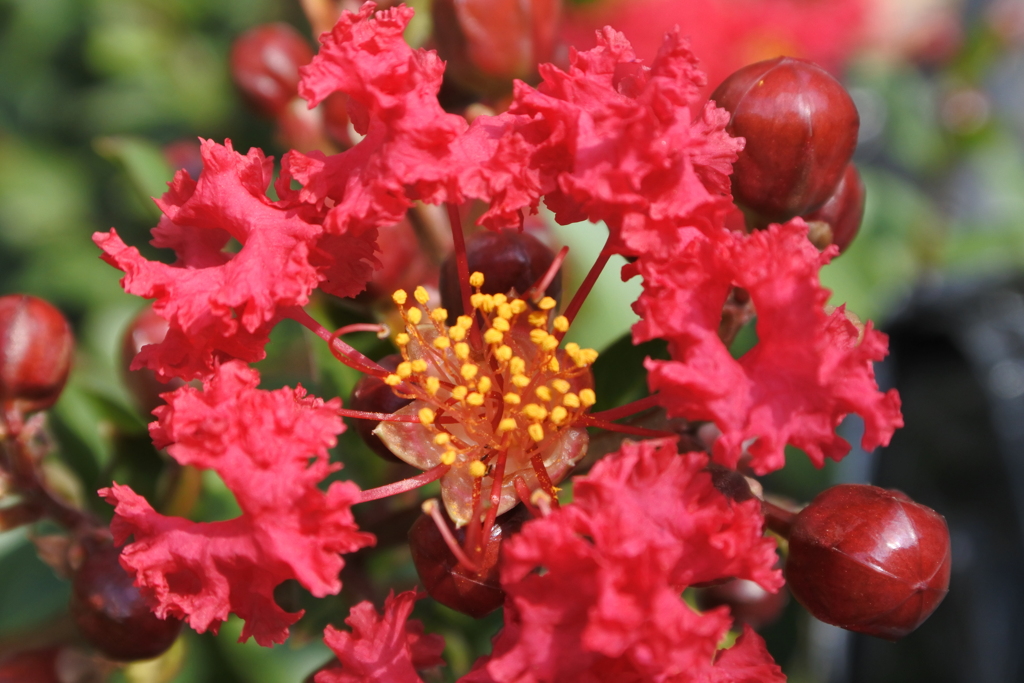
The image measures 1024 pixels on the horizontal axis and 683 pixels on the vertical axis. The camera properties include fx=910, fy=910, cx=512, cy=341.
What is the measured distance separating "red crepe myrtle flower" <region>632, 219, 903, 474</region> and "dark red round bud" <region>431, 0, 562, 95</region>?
472mm

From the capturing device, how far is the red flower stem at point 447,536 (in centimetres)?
80

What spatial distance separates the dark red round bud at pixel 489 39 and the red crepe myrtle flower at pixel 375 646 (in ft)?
2.17

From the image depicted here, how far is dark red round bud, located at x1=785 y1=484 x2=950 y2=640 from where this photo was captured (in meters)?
0.81

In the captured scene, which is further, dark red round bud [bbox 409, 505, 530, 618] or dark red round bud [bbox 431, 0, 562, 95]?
dark red round bud [bbox 431, 0, 562, 95]

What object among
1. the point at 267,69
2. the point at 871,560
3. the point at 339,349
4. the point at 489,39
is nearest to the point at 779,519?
the point at 871,560

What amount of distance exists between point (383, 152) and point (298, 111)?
2.53ft

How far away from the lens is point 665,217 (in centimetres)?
79

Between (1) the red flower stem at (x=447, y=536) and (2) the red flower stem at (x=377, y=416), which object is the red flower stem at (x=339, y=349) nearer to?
(2) the red flower stem at (x=377, y=416)

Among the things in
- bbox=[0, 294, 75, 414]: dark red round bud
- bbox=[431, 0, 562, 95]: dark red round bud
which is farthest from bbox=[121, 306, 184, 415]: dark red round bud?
bbox=[431, 0, 562, 95]: dark red round bud

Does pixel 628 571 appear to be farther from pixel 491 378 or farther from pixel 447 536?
pixel 491 378

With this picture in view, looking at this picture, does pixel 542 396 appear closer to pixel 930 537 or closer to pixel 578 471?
pixel 578 471

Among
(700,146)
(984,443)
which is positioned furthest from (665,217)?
(984,443)

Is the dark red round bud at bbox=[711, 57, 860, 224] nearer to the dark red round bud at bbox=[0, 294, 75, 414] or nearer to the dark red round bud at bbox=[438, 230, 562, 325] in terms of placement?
the dark red round bud at bbox=[438, 230, 562, 325]

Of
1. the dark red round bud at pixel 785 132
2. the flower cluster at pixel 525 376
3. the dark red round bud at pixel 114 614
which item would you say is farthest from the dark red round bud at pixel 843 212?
the dark red round bud at pixel 114 614
